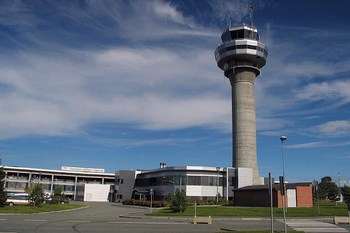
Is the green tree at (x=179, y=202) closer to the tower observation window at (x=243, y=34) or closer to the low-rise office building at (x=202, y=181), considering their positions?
the low-rise office building at (x=202, y=181)

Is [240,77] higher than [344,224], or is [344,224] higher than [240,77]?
[240,77]

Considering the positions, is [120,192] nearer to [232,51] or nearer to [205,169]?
[205,169]

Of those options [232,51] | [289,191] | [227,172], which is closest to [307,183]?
[289,191]

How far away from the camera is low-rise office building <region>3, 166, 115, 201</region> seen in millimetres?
106188

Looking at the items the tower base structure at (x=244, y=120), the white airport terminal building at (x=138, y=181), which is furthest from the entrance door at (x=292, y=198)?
the tower base structure at (x=244, y=120)

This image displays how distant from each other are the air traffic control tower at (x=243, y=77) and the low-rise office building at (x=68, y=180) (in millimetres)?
44149

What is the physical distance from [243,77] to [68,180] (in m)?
68.4

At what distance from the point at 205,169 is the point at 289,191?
23975mm

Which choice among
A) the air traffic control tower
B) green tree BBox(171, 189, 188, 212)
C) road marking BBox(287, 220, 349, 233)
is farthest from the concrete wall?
road marking BBox(287, 220, 349, 233)

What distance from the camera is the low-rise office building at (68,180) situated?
106 meters

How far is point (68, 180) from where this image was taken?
12150 centimetres

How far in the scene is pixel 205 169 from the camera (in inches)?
3098

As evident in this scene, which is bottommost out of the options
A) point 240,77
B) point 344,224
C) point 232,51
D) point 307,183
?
point 344,224

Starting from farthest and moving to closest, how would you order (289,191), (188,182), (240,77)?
(240,77)
(188,182)
(289,191)
